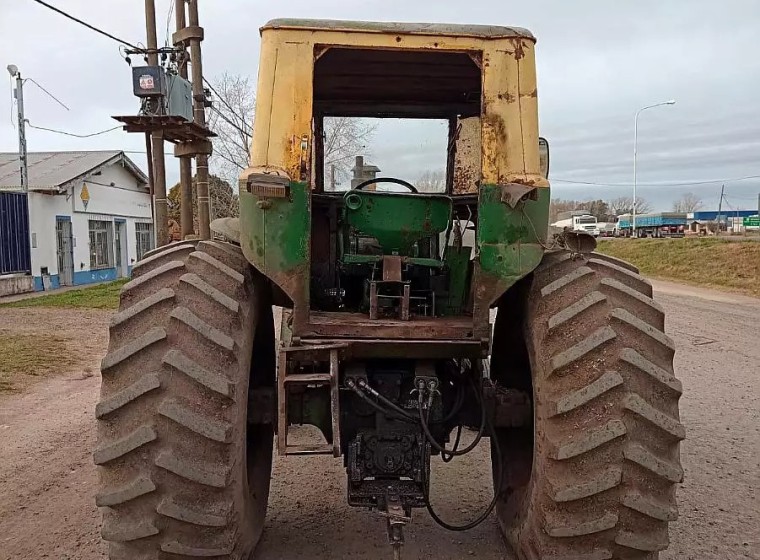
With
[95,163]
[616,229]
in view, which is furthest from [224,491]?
[616,229]

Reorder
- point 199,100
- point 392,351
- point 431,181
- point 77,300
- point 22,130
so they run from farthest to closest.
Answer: point 22,130 < point 77,300 < point 199,100 < point 431,181 < point 392,351

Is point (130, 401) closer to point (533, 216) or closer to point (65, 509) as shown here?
point (533, 216)

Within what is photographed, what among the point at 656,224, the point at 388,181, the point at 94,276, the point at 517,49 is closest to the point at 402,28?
the point at 517,49

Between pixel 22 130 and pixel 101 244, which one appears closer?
pixel 22 130

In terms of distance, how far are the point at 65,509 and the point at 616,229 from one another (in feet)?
216

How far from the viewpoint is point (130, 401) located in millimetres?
3045

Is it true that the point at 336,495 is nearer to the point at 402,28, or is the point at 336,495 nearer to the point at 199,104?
the point at 402,28

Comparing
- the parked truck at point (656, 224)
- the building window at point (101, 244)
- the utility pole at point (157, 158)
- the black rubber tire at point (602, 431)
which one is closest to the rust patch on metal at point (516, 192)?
the black rubber tire at point (602, 431)

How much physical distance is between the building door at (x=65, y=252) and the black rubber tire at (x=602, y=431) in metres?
24.0

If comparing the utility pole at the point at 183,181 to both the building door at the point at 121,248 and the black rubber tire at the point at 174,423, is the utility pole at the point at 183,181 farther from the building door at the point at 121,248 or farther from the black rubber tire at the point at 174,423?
the building door at the point at 121,248

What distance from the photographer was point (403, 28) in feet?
11.3

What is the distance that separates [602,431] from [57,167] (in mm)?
27092

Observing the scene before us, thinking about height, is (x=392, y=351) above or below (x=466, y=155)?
below

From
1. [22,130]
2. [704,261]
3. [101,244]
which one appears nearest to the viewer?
[22,130]
